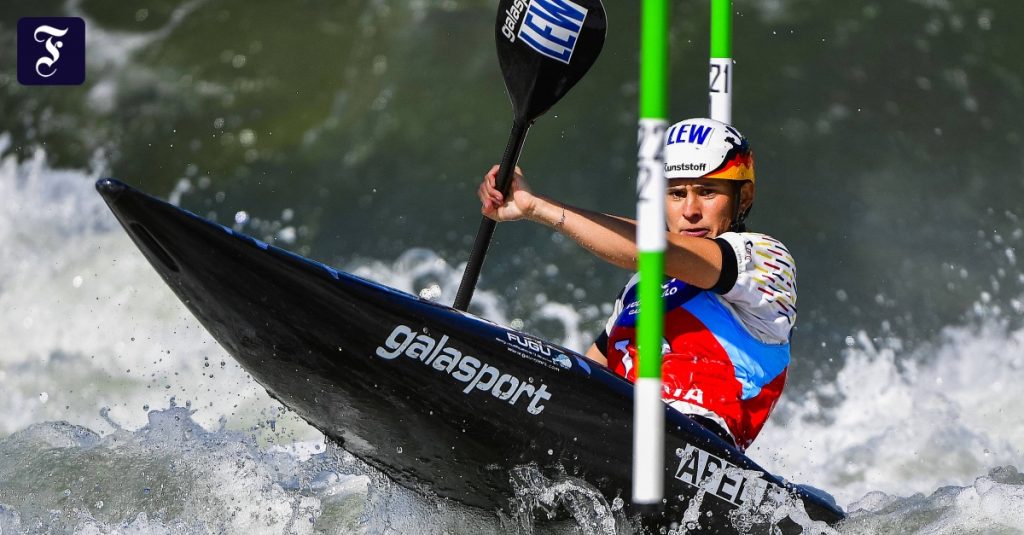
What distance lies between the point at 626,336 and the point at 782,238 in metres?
3.53

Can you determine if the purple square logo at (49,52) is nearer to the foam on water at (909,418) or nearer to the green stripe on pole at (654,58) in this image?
the foam on water at (909,418)

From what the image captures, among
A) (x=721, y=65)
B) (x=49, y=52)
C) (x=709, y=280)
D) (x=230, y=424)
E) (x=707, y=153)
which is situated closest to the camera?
(x=709, y=280)

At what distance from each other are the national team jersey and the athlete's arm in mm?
182

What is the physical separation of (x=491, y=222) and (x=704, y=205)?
54 centimetres

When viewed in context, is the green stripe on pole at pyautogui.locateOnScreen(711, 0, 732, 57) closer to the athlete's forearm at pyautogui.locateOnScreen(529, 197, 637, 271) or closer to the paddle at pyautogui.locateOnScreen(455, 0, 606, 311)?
the paddle at pyautogui.locateOnScreen(455, 0, 606, 311)

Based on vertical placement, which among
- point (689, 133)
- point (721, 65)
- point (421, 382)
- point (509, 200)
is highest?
point (721, 65)

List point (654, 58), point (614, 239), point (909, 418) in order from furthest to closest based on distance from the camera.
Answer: point (909, 418) < point (614, 239) < point (654, 58)

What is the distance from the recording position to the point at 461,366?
8.18ft

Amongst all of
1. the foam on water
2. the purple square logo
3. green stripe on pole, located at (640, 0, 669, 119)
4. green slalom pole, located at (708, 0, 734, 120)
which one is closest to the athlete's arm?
green stripe on pole, located at (640, 0, 669, 119)

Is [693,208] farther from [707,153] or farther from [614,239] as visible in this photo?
[614,239]

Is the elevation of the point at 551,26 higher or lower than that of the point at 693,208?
higher

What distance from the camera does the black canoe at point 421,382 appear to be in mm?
2375

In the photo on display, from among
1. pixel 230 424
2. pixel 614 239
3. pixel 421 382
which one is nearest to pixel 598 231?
pixel 614 239

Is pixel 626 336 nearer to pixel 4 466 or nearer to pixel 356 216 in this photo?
pixel 4 466
